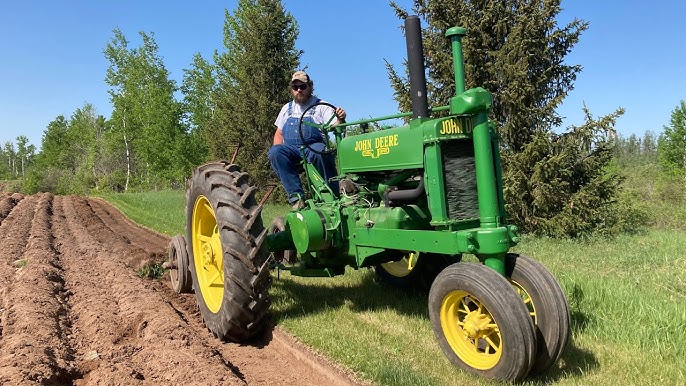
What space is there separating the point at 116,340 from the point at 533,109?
8277 mm

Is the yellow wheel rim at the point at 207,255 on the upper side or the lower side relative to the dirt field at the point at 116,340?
upper

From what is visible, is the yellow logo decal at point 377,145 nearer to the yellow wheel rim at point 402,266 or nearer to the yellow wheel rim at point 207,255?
the yellow wheel rim at point 207,255

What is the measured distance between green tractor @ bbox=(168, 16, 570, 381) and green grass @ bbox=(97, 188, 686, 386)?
289 millimetres

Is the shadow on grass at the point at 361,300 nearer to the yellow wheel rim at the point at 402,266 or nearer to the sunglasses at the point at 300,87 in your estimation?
the yellow wheel rim at the point at 402,266

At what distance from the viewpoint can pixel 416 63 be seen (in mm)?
3479

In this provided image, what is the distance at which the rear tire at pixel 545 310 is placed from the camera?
3002mm

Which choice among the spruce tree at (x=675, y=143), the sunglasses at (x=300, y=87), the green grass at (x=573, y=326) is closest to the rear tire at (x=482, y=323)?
the green grass at (x=573, y=326)

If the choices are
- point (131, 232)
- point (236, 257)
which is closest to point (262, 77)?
point (131, 232)

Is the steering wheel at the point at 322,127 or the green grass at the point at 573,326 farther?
the steering wheel at the point at 322,127

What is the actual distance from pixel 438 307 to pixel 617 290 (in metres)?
2.26

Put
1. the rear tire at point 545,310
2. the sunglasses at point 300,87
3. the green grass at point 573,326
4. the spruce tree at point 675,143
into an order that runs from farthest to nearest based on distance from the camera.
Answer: the spruce tree at point 675,143
the sunglasses at point 300,87
the green grass at point 573,326
the rear tire at point 545,310

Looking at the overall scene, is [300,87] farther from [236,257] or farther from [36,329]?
[36,329]

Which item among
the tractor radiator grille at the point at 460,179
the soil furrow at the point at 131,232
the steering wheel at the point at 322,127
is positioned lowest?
the soil furrow at the point at 131,232

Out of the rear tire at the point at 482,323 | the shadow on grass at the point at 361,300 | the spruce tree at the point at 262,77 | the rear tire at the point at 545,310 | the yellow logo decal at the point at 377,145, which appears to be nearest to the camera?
the rear tire at the point at 482,323
